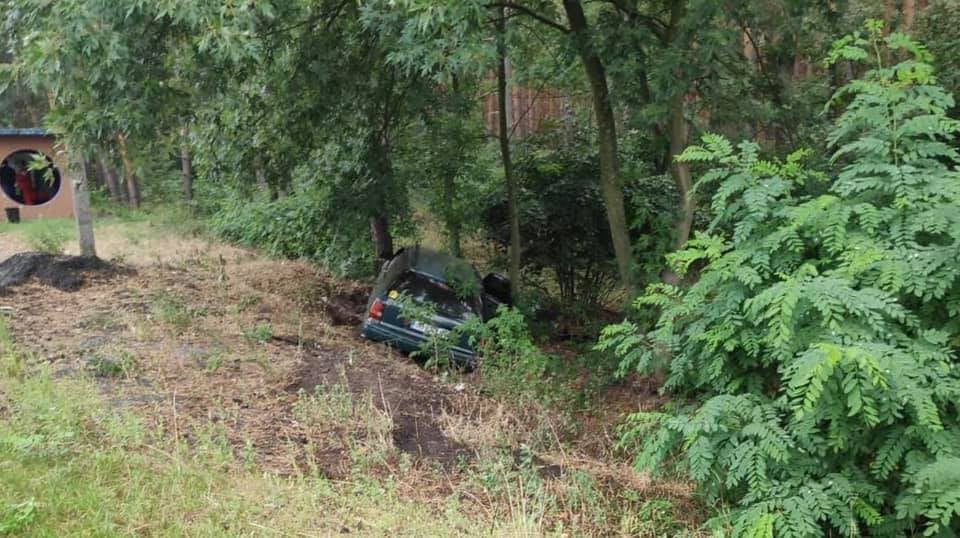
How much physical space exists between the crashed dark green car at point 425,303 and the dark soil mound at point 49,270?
4.04 m

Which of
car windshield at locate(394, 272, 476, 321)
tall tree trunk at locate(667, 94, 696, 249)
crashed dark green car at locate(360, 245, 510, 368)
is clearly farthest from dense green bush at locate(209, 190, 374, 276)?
tall tree trunk at locate(667, 94, 696, 249)

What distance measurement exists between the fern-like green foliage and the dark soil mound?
7990 mm

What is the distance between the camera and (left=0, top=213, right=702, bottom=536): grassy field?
4.12 metres

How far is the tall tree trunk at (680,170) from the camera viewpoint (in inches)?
320

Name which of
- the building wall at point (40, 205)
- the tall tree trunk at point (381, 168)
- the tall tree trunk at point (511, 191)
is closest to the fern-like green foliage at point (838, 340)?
the tall tree trunk at point (511, 191)

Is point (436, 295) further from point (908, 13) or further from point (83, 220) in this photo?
point (908, 13)

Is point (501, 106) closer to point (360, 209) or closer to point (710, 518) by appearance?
point (360, 209)

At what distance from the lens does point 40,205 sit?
22219 millimetres

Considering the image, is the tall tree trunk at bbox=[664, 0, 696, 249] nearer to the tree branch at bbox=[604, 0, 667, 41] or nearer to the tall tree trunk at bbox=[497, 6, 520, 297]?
the tree branch at bbox=[604, 0, 667, 41]

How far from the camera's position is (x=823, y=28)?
9070 millimetres

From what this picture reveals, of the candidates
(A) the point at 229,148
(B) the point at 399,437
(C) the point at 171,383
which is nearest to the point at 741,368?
(B) the point at 399,437

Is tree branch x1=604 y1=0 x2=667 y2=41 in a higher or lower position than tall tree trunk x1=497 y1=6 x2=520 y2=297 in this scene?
higher

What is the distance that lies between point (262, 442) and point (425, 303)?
415 centimetres

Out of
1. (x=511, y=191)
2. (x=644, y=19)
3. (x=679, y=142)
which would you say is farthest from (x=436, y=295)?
(x=644, y=19)
